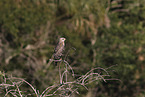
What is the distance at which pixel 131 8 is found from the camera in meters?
19.6

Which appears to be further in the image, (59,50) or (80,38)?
(80,38)

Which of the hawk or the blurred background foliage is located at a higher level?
the hawk

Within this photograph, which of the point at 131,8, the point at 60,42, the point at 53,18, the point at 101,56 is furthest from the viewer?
the point at 131,8

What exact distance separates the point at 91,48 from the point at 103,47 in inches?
31.2

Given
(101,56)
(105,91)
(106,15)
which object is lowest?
(105,91)

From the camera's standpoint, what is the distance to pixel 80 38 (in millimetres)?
17891

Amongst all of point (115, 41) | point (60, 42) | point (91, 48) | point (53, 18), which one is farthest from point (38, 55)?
point (60, 42)

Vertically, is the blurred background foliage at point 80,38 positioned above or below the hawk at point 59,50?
below

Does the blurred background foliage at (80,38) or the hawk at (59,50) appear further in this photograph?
the blurred background foliage at (80,38)

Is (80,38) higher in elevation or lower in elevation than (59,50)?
lower

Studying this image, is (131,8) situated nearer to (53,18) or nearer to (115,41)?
(115,41)

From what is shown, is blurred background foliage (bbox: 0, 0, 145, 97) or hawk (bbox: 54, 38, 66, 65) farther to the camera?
blurred background foliage (bbox: 0, 0, 145, 97)

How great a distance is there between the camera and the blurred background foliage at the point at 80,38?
50.8 feet

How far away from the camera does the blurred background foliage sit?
15.5 metres
